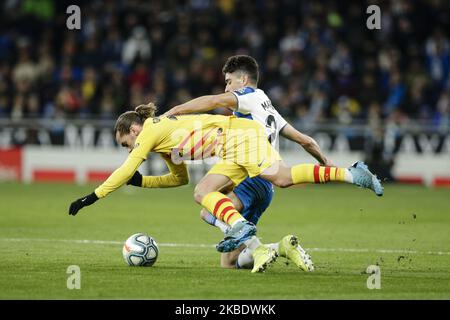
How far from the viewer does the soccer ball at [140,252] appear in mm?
9758

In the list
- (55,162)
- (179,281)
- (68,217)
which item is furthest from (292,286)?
(55,162)

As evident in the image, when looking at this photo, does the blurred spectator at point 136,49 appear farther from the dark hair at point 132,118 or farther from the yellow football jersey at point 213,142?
the yellow football jersey at point 213,142

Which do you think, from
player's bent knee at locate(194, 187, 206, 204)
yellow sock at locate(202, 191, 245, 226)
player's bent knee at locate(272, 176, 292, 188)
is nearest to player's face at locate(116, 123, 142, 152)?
player's bent knee at locate(194, 187, 206, 204)

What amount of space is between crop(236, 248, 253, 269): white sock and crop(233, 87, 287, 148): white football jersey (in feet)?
3.71

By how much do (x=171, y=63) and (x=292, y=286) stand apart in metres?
17.7

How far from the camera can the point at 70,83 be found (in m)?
25.2

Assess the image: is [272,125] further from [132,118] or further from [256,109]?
[132,118]

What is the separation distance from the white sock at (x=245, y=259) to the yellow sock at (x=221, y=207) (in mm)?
670

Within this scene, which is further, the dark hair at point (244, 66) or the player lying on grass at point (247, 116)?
the dark hair at point (244, 66)

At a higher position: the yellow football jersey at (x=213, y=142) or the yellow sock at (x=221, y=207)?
the yellow football jersey at (x=213, y=142)

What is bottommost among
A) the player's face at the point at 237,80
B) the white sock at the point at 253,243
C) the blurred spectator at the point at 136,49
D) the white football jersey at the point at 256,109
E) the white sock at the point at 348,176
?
the white sock at the point at 253,243

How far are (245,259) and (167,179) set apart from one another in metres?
1.16

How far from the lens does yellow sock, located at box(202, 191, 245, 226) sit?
29.4 ft

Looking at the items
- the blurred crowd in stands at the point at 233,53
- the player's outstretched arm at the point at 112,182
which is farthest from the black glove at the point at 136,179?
the blurred crowd in stands at the point at 233,53
